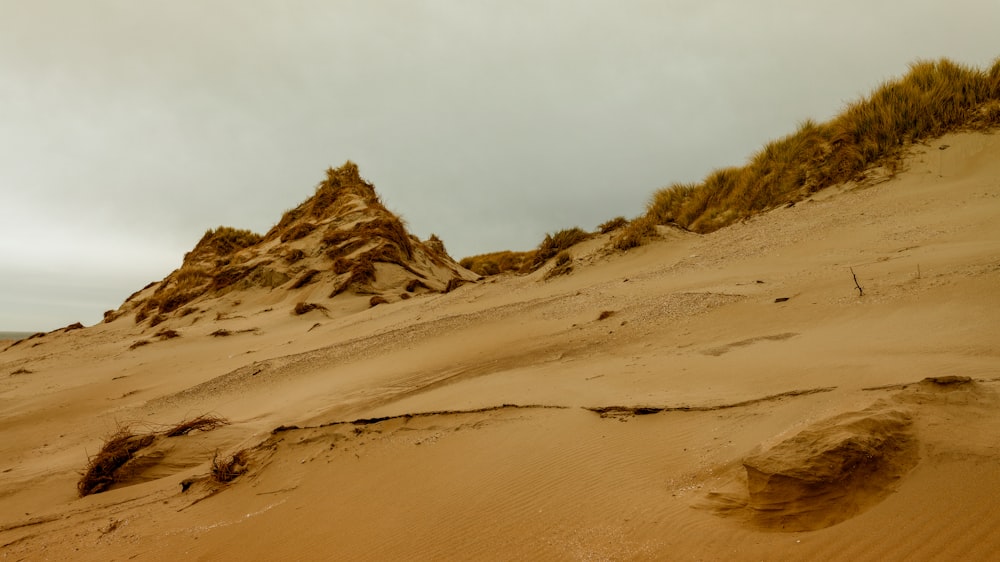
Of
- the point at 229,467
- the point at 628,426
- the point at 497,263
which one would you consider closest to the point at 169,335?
the point at 229,467

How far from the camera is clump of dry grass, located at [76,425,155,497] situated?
423 cm

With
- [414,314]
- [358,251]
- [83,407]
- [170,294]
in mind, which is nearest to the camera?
[83,407]

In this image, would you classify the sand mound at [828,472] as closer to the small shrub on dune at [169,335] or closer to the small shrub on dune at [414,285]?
the small shrub on dune at [169,335]

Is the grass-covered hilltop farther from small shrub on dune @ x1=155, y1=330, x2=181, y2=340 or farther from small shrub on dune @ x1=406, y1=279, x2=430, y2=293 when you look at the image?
small shrub on dune @ x1=155, y1=330, x2=181, y2=340

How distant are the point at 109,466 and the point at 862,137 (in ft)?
36.6

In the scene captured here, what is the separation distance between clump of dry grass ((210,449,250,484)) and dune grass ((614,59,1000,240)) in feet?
24.2

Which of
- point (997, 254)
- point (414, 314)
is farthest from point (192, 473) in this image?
point (997, 254)

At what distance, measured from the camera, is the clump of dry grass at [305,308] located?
1223 centimetres

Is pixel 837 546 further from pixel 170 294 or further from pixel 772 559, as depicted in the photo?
pixel 170 294

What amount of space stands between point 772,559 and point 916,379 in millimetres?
1497

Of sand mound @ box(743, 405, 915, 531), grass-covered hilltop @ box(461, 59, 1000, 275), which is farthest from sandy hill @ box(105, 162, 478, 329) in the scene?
sand mound @ box(743, 405, 915, 531)

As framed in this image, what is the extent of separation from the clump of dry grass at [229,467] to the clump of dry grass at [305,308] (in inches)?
333

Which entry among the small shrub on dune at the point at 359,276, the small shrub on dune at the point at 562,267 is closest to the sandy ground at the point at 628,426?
the small shrub on dune at the point at 562,267

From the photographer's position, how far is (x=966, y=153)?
328 inches
